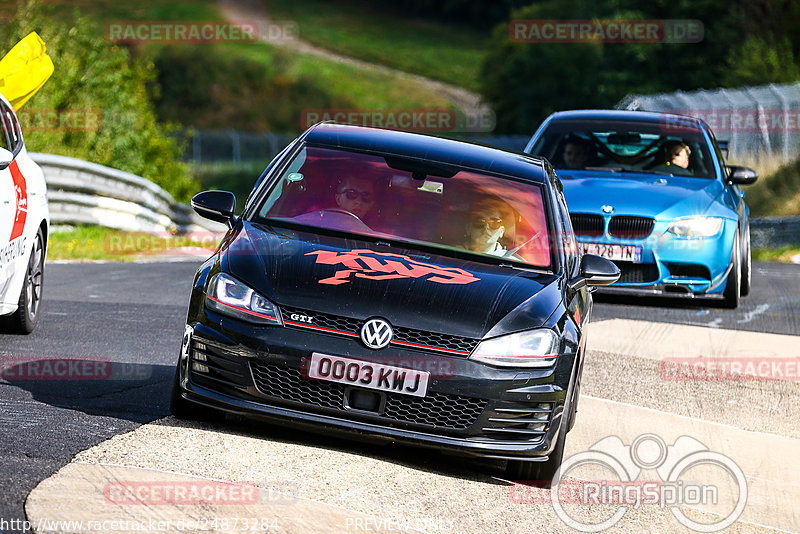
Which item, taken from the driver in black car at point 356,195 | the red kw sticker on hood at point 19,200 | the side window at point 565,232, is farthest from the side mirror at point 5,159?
the side window at point 565,232

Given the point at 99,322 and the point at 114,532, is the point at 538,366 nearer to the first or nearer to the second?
the point at 114,532

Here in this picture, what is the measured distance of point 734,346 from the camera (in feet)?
34.7

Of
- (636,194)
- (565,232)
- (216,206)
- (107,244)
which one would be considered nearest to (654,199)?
(636,194)

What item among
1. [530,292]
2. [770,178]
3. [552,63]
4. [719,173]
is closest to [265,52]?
[552,63]

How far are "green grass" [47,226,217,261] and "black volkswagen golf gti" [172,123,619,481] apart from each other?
9.61m

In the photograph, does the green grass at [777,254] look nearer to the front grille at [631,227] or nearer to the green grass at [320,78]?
the front grille at [631,227]

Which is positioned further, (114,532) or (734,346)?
(734,346)

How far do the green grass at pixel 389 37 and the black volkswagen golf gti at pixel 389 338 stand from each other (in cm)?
9392

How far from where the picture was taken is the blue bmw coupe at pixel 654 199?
1180 cm

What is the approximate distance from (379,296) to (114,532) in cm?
172

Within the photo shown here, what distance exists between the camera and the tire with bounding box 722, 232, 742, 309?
12.3 meters

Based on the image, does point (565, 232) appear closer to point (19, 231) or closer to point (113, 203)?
point (19, 231)

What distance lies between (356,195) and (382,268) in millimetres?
837

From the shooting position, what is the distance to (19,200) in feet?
27.3
